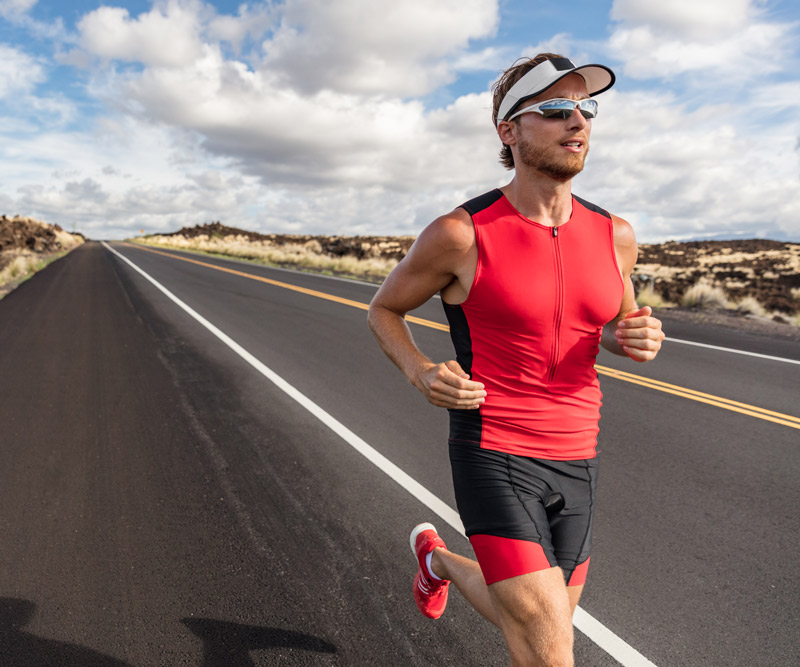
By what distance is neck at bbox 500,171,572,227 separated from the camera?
2240mm

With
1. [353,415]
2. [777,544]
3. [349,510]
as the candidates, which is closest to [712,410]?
[777,544]

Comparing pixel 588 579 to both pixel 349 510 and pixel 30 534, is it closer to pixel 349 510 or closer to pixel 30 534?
pixel 349 510

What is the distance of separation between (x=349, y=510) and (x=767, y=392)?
18.9 ft

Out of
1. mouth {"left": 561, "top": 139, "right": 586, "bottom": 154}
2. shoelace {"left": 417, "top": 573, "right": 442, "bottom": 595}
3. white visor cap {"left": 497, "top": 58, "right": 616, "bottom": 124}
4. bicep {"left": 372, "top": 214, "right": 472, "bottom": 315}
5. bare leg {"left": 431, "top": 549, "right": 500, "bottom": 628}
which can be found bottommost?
shoelace {"left": 417, "top": 573, "right": 442, "bottom": 595}

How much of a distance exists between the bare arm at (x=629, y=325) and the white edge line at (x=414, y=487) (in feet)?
4.53

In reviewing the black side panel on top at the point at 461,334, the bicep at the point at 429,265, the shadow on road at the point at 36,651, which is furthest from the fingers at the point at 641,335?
the shadow on road at the point at 36,651

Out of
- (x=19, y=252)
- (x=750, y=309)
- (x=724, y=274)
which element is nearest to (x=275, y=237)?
(x=19, y=252)

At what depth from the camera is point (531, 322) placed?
7.06ft

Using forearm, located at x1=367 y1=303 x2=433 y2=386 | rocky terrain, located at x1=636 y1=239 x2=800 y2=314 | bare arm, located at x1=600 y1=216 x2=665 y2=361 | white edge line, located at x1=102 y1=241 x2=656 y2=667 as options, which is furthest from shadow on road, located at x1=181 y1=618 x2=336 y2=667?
rocky terrain, located at x1=636 y1=239 x2=800 y2=314

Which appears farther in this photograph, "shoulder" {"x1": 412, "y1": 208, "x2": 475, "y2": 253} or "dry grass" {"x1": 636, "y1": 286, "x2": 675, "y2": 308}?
"dry grass" {"x1": 636, "y1": 286, "x2": 675, "y2": 308}

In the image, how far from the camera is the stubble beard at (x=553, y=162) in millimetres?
2168

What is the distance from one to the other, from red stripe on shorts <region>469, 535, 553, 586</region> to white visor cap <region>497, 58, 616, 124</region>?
1546mm

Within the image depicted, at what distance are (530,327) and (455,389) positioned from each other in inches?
Result: 16.2

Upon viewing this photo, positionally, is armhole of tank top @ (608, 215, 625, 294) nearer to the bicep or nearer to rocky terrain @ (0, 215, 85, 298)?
the bicep
